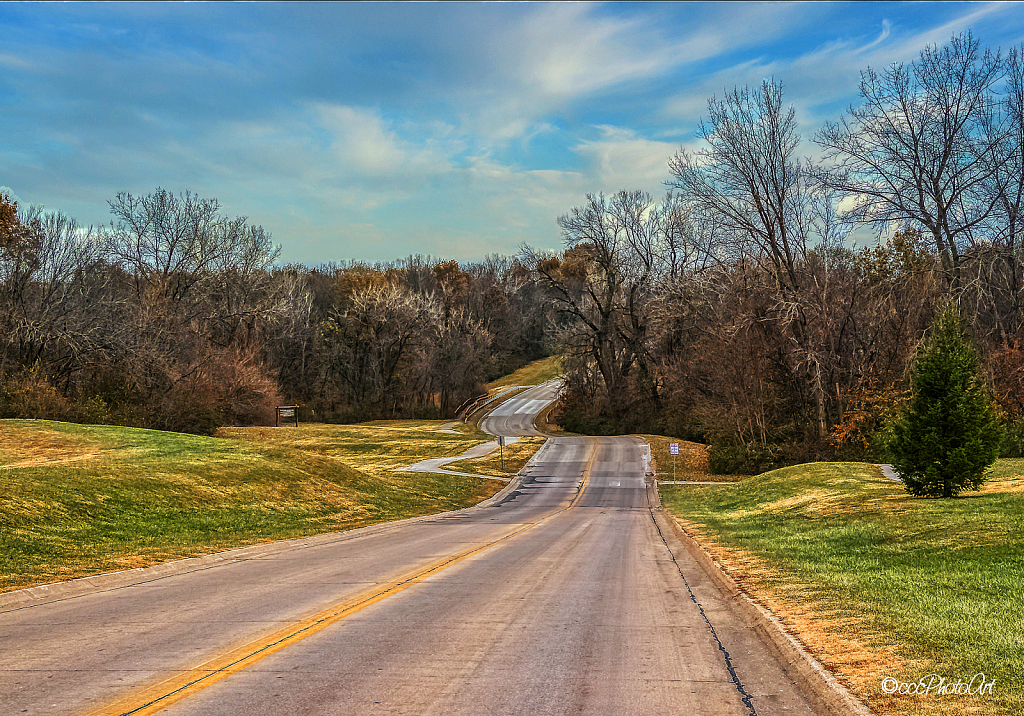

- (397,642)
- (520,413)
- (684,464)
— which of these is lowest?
(684,464)

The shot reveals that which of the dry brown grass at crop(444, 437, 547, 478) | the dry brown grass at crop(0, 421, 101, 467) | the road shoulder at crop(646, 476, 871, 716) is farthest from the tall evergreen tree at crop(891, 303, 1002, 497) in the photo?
the dry brown grass at crop(444, 437, 547, 478)

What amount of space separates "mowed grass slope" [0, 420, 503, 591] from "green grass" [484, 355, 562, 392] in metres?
74.7

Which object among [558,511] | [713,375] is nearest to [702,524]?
[558,511]

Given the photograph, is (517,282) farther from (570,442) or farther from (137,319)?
(137,319)

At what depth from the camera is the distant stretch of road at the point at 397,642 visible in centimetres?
615

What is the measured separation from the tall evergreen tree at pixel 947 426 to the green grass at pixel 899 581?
3.23 ft

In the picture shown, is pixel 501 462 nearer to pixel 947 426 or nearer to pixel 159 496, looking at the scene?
pixel 159 496

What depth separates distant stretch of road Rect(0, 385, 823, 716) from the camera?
6148 millimetres

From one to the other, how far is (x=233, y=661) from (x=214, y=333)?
75.6m

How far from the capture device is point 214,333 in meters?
77.6

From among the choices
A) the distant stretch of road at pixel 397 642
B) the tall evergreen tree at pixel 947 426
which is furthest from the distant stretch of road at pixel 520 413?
the distant stretch of road at pixel 397 642

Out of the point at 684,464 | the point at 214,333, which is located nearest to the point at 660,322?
the point at 684,464

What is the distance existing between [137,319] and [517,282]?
89.4 m
